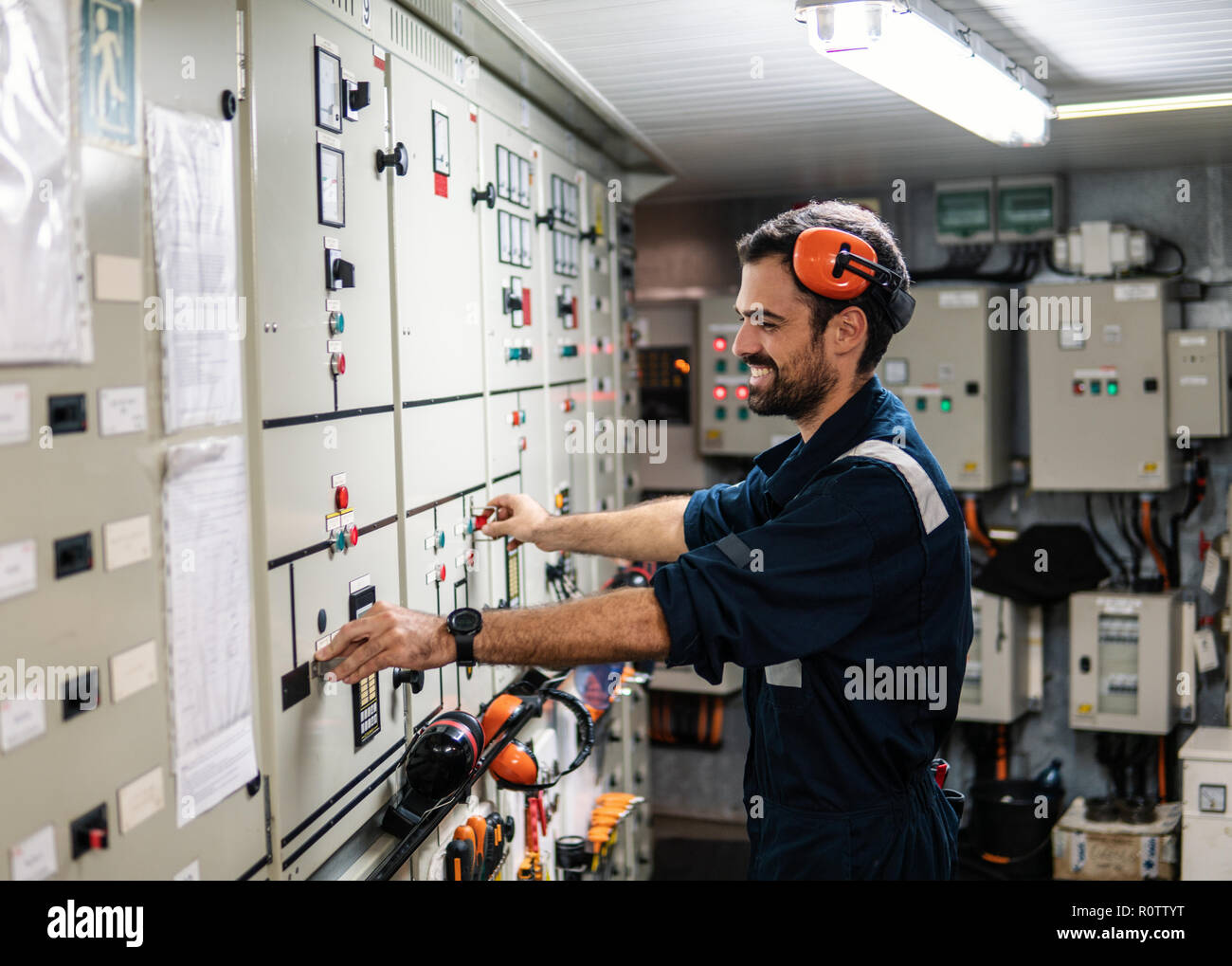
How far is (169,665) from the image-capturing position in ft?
6.59

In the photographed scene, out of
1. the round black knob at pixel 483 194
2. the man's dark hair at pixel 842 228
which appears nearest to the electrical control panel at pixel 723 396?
the round black knob at pixel 483 194

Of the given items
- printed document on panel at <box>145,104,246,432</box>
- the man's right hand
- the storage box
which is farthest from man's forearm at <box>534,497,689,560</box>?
the storage box

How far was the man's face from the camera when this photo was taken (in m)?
2.52

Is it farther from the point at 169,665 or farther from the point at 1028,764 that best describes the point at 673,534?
the point at 1028,764

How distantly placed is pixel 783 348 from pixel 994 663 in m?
4.23

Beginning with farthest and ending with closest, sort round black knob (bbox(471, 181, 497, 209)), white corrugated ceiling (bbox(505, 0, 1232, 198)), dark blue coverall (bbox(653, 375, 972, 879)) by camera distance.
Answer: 1. round black knob (bbox(471, 181, 497, 209))
2. white corrugated ceiling (bbox(505, 0, 1232, 198))
3. dark blue coverall (bbox(653, 375, 972, 879))

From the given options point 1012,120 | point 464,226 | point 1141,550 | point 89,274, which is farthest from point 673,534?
point 1141,550

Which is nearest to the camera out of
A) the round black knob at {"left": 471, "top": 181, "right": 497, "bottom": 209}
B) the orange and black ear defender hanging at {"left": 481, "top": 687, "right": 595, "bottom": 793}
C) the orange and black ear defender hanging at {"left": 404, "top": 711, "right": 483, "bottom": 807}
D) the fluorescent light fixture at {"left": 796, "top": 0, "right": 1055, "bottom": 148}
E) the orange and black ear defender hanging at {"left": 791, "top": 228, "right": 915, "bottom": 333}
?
the orange and black ear defender hanging at {"left": 791, "top": 228, "right": 915, "bottom": 333}

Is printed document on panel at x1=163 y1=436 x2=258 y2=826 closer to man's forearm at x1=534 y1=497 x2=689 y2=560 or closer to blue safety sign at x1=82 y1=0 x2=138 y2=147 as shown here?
blue safety sign at x1=82 y1=0 x2=138 y2=147

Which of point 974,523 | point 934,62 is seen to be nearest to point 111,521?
point 934,62

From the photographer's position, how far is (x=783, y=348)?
254 cm

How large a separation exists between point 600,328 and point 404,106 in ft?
8.03

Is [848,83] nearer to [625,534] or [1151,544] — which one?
[625,534]

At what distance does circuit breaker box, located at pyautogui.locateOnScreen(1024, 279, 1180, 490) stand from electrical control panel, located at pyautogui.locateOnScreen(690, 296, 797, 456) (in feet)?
4.67
